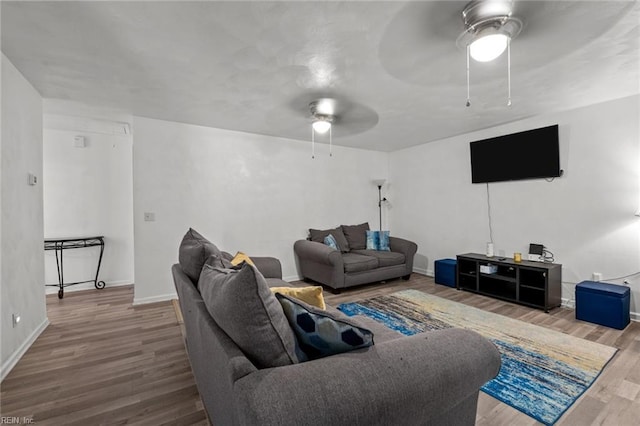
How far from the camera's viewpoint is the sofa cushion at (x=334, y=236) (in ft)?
15.6

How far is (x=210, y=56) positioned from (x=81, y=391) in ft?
8.38

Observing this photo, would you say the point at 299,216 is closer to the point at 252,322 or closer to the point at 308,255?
the point at 308,255

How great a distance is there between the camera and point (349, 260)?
4.21 meters

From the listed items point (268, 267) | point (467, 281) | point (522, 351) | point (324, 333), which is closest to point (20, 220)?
point (268, 267)

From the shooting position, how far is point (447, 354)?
1.04 metres

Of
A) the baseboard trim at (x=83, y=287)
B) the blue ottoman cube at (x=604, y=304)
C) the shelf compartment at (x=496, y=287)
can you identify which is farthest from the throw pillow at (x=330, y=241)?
the baseboard trim at (x=83, y=287)

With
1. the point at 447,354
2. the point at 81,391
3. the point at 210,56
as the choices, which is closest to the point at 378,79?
the point at 210,56

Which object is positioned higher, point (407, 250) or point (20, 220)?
point (20, 220)

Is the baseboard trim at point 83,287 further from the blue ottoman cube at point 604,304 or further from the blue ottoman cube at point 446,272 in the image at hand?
the blue ottoman cube at point 604,304

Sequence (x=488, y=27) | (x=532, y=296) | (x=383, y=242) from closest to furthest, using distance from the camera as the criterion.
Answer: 1. (x=488, y=27)
2. (x=532, y=296)
3. (x=383, y=242)

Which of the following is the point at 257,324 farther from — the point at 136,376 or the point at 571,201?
the point at 571,201

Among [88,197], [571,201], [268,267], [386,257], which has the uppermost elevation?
[88,197]

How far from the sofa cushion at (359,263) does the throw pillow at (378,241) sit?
1.91 feet

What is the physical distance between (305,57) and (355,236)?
3357 mm
